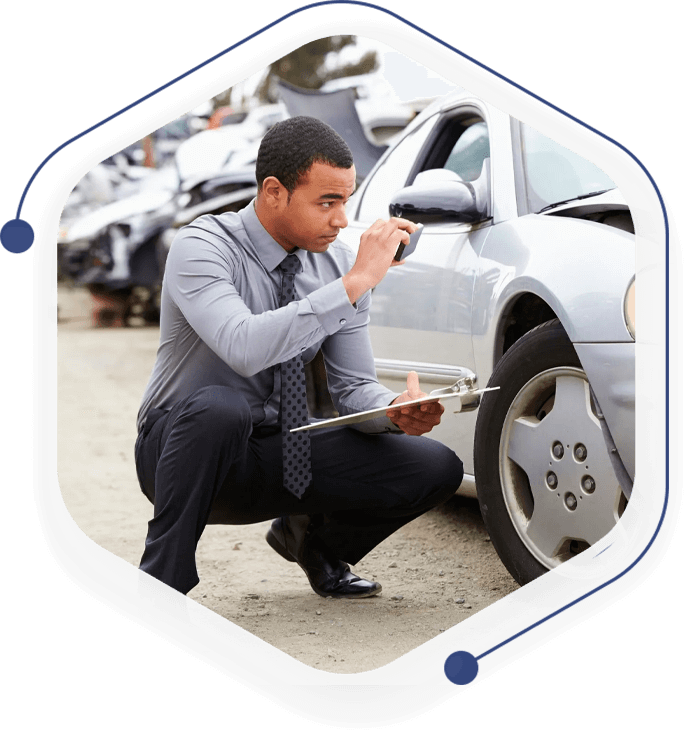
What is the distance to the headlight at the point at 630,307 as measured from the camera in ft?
5.87

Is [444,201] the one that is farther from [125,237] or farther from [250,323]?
[125,237]

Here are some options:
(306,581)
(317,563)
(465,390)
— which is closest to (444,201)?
(465,390)

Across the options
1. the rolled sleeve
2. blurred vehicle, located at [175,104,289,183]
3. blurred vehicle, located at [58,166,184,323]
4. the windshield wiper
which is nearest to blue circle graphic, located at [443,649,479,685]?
the rolled sleeve

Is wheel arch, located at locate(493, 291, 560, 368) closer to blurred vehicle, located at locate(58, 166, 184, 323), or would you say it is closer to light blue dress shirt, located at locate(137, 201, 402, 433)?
light blue dress shirt, located at locate(137, 201, 402, 433)

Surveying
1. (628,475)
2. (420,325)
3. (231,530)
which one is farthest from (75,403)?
(628,475)

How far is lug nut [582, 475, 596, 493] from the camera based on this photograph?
190 centimetres

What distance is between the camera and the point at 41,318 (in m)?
1.27

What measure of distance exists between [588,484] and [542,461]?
138 mm

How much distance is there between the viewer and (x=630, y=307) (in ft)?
5.90

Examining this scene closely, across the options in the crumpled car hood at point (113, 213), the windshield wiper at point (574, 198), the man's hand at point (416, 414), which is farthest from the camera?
the crumpled car hood at point (113, 213)

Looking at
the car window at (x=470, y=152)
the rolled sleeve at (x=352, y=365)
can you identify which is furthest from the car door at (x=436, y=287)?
the rolled sleeve at (x=352, y=365)

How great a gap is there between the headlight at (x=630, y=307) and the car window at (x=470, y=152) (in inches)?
40.8

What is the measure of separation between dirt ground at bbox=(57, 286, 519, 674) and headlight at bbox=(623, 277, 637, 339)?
0.86 metres

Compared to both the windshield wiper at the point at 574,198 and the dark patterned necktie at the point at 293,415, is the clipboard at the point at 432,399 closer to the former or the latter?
the dark patterned necktie at the point at 293,415
